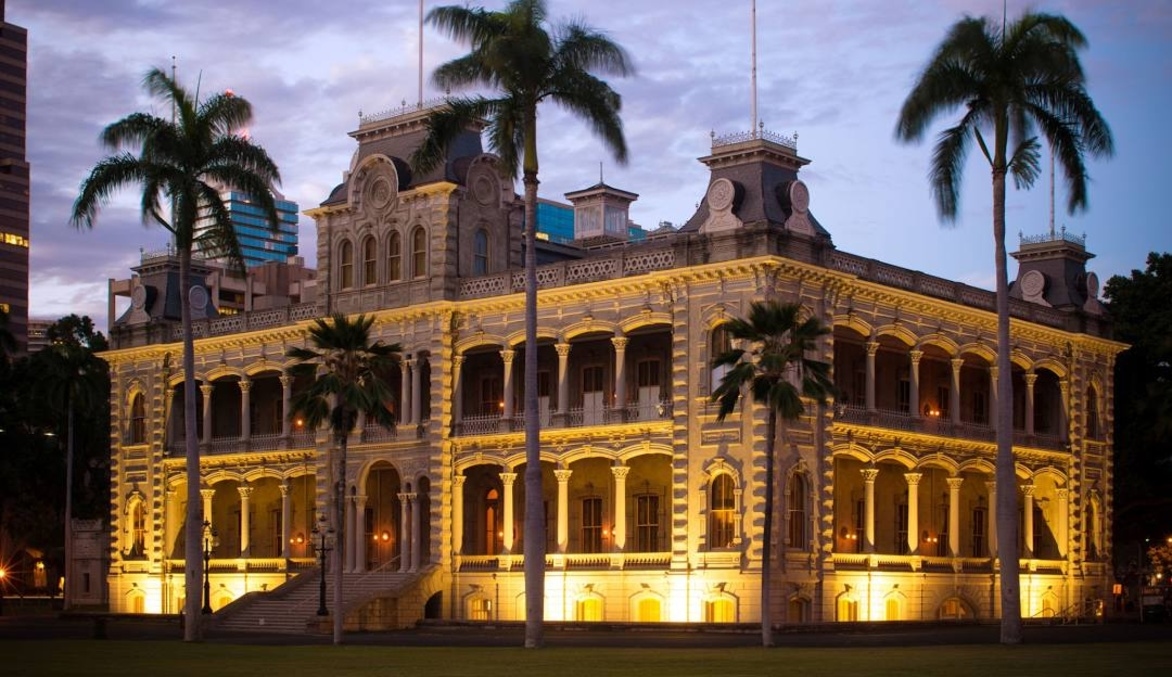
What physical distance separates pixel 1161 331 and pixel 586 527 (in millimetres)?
28165

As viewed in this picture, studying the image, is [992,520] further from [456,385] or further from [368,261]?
[368,261]

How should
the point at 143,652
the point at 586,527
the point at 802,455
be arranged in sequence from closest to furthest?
the point at 143,652 → the point at 802,455 → the point at 586,527

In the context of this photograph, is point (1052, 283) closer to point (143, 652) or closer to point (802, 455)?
point (802, 455)

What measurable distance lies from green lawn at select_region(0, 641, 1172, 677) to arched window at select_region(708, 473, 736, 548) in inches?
535

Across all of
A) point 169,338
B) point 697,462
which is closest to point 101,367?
point 169,338

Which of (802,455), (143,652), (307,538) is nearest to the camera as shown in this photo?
(143,652)

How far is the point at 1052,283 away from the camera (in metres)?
72.9

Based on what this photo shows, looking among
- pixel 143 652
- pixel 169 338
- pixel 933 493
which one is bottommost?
pixel 143 652

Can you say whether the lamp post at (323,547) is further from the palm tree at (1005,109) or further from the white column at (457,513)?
the palm tree at (1005,109)

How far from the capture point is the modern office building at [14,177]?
16038 cm

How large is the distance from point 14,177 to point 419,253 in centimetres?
10839

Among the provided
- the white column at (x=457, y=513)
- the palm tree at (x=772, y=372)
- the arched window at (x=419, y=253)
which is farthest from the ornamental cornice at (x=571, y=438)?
the palm tree at (x=772, y=372)

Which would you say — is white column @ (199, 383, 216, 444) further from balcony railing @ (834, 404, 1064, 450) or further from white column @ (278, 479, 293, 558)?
balcony railing @ (834, 404, 1064, 450)

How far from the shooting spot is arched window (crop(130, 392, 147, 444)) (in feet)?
252
